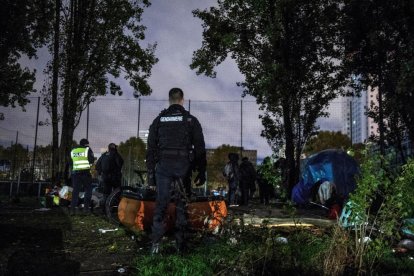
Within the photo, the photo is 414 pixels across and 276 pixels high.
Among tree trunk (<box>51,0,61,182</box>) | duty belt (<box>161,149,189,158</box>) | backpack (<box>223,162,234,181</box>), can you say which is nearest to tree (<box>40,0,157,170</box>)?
tree trunk (<box>51,0,61,182</box>)

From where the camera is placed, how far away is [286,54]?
18297 millimetres

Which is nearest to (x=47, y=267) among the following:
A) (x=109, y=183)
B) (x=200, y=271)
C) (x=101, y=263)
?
(x=101, y=263)

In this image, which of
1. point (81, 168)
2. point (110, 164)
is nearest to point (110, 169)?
point (110, 164)

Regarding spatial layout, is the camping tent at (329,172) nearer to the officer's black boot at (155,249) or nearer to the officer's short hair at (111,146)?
the officer's short hair at (111,146)

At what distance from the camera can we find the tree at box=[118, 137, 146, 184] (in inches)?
891

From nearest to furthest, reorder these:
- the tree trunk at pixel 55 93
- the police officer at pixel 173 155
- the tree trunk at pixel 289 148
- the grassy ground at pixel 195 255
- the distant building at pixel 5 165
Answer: the grassy ground at pixel 195 255 < the police officer at pixel 173 155 < the tree trunk at pixel 289 148 < the tree trunk at pixel 55 93 < the distant building at pixel 5 165

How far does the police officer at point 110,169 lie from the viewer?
1312 centimetres

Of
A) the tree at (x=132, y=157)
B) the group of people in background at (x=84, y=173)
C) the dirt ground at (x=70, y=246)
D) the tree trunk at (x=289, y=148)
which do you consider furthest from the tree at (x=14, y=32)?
the tree trunk at (x=289, y=148)

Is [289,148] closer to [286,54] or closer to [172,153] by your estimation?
[286,54]

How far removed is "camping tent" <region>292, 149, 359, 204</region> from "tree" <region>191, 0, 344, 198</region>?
17.5 feet

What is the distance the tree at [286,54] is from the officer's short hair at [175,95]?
11.9m

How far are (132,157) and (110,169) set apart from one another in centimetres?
1044

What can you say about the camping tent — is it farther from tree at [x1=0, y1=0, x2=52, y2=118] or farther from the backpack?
tree at [x1=0, y1=0, x2=52, y2=118]

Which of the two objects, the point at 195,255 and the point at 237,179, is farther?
the point at 237,179
